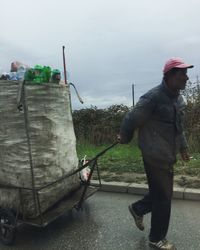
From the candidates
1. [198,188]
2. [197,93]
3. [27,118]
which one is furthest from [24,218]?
[197,93]

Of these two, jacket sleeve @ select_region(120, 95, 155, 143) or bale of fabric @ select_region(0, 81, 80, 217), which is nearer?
jacket sleeve @ select_region(120, 95, 155, 143)

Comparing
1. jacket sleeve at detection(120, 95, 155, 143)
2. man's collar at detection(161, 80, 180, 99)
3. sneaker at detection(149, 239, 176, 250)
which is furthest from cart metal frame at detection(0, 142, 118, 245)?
sneaker at detection(149, 239, 176, 250)

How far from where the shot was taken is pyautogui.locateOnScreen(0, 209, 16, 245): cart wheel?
15.1ft

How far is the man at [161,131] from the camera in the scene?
13.4 feet

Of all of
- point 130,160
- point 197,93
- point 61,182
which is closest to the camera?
point 61,182

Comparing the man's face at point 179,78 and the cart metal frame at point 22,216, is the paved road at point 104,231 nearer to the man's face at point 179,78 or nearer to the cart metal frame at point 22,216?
the cart metal frame at point 22,216

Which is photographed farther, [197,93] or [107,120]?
[107,120]

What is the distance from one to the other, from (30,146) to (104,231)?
1345mm

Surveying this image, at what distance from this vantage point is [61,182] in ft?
16.4

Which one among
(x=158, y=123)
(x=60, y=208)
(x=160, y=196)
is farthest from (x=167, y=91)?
(x=60, y=208)

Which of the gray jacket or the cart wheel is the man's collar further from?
the cart wheel

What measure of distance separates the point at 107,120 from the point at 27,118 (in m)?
8.14

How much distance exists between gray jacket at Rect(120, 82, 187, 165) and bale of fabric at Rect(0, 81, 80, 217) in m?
0.98

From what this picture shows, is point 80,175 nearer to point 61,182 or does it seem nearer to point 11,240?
point 61,182
